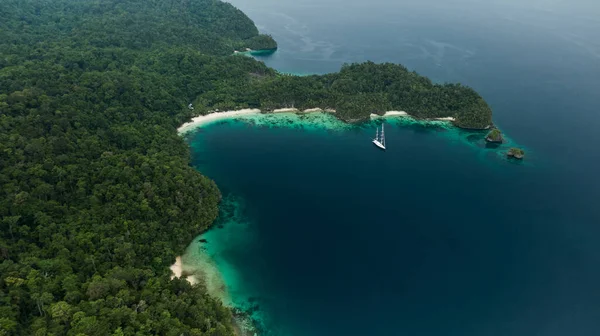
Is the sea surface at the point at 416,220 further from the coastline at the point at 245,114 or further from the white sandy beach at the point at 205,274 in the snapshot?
the coastline at the point at 245,114

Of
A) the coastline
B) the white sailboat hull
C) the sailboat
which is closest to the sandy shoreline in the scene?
the coastline

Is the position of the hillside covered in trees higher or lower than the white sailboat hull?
higher

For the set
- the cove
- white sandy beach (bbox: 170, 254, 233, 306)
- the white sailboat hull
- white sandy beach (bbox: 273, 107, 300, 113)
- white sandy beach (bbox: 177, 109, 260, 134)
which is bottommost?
white sandy beach (bbox: 170, 254, 233, 306)

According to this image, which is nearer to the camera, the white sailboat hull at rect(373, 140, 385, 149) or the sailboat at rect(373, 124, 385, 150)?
the white sailboat hull at rect(373, 140, 385, 149)

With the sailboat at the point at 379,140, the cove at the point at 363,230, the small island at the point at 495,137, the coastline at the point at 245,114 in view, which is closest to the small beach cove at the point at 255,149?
the coastline at the point at 245,114

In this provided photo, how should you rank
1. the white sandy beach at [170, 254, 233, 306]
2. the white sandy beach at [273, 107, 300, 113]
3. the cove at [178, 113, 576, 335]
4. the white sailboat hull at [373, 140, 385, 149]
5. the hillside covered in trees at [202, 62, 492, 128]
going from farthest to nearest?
the white sandy beach at [273, 107, 300, 113] → the hillside covered in trees at [202, 62, 492, 128] → the white sailboat hull at [373, 140, 385, 149] → the white sandy beach at [170, 254, 233, 306] → the cove at [178, 113, 576, 335]

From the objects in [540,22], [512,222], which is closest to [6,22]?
[512,222]

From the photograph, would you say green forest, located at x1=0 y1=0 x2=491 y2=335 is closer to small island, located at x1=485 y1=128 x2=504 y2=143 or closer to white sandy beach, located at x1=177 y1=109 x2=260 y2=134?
white sandy beach, located at x1=177 y1=109 x2=260 y2=134

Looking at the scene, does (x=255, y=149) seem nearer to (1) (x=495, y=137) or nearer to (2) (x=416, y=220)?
(2) (x=416, y=220)
